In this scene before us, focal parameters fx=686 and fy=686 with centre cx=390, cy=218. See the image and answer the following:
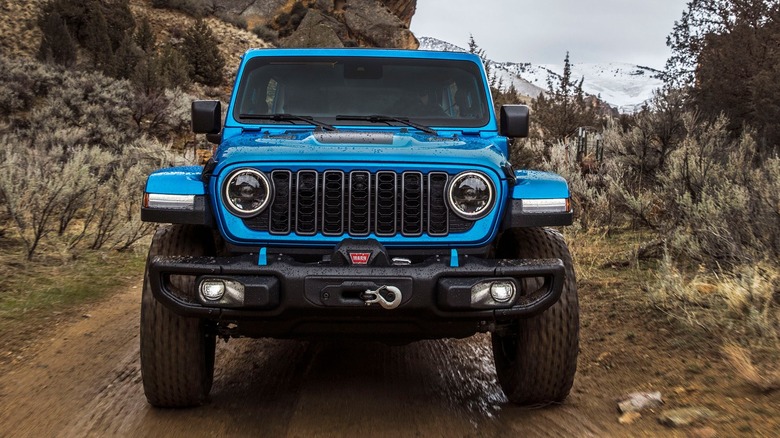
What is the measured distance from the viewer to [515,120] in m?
4.17

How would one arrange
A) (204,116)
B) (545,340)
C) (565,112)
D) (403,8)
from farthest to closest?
(403,8), (565,112), (204,116), (545,340)

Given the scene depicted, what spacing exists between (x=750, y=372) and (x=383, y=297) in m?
1.94

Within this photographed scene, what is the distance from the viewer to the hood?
10.1 feet

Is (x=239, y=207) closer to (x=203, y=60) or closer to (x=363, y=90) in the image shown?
(x=363, y=90)

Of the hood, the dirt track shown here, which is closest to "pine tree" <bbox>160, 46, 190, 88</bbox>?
the dirt track

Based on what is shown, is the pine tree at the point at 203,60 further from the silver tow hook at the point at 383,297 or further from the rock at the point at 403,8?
the silver tow hook at the point at 383,297

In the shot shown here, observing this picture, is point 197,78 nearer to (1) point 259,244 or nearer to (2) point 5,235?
(2) point 5,235

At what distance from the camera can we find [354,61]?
4352 millimetres

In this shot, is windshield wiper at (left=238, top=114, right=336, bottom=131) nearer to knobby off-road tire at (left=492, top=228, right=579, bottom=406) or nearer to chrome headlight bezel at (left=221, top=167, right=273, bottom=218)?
chrome headlight bezel at (left=221, top=167, right=273, bottom=218)

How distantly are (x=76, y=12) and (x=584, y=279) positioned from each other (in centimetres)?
2594

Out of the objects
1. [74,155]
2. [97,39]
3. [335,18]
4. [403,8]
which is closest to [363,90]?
[74,155]

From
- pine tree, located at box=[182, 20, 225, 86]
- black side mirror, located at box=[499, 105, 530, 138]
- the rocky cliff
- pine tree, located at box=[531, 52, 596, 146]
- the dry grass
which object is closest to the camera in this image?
the dry grass

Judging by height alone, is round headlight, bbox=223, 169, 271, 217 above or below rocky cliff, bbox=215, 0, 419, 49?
below

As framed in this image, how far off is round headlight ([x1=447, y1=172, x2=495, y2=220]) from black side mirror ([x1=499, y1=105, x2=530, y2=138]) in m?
1.14
